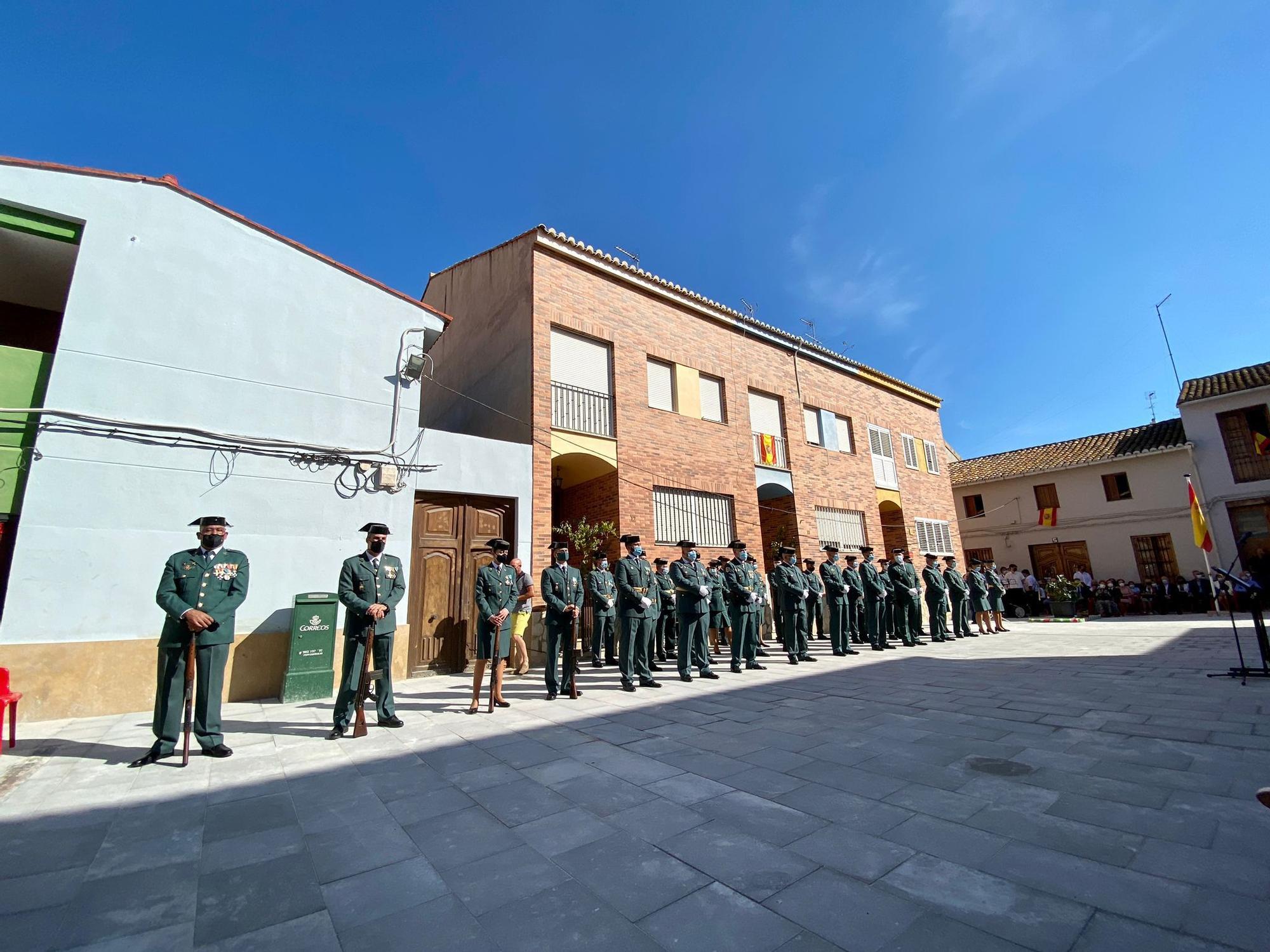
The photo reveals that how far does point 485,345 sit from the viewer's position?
12.5m

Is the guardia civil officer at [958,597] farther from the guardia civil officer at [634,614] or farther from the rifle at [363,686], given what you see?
the rifle at [363,686]

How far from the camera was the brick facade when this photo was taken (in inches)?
446

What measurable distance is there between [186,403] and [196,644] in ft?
13.2

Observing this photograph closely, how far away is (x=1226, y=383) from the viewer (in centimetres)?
2030

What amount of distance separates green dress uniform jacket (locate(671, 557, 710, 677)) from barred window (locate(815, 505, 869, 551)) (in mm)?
8228

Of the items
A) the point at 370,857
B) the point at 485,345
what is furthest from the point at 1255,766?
the point at 485,345

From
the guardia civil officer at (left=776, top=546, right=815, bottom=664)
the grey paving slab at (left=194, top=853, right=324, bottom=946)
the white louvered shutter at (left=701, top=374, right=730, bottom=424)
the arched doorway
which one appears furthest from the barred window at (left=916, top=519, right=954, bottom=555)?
the grey paving slab at (left=194, top=853, right=324, bottom=946)

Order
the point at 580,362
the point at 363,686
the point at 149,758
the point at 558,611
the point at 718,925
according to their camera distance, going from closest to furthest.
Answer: the point at 718,925, the point at 149,758, the point at 363,686, the point at 558,611, the point at 580,362

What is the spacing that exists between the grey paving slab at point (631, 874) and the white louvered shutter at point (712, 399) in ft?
37.7

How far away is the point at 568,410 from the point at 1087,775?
30.3 feet

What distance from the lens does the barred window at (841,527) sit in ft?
50.4

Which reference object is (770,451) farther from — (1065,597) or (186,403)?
(186,403)

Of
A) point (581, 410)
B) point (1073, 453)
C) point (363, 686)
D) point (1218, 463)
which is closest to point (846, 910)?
point (363, 686)

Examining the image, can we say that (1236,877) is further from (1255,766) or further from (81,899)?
(81,899)
